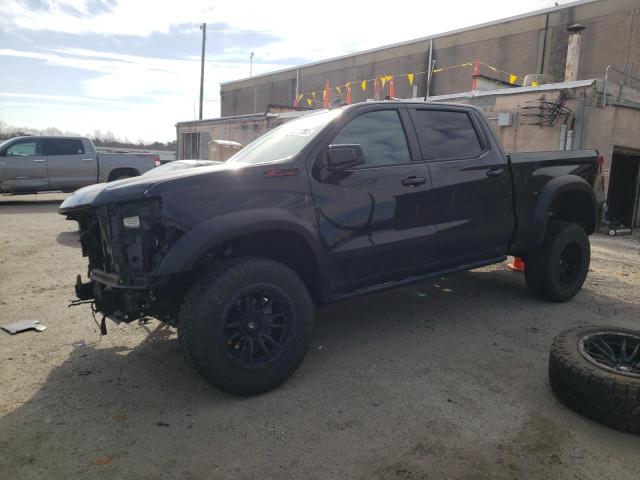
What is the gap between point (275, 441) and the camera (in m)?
2.72

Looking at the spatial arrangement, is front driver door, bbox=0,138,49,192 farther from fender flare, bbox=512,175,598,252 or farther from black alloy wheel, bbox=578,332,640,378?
black alloy wheel, bbox=578,332,640,378

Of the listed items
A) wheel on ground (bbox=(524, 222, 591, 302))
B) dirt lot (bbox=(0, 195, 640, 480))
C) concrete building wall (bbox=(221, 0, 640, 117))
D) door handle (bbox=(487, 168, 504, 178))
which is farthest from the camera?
concrete building wall (bbox=(221, 0, 640, 117))

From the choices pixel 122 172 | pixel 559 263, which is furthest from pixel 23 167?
pixel 559 263

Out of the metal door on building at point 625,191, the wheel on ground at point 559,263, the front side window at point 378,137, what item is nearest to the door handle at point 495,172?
the front side window at point 378,137

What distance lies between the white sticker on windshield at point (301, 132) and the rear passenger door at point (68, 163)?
38.4 feet

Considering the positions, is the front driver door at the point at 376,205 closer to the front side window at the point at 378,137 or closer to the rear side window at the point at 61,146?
the front side window at the point at 378,137

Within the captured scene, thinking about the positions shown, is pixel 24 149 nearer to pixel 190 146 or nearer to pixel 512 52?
pixel 190 146

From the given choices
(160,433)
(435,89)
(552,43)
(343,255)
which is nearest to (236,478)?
(160,433)

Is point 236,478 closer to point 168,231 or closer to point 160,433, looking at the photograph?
point 160,433

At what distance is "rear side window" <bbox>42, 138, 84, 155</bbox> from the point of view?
541 inches

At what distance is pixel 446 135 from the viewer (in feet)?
14.2

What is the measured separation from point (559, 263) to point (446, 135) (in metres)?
1.91

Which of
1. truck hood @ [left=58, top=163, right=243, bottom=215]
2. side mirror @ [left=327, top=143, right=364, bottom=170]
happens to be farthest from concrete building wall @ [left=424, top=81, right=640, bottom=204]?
truck hood @ [left=58, top=163, right=243, bottom=215]

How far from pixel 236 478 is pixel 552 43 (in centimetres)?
2555
